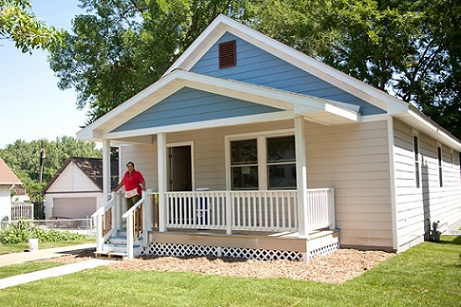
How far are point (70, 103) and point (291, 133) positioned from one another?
17.6m

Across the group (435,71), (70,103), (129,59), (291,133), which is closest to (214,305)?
(291,133)

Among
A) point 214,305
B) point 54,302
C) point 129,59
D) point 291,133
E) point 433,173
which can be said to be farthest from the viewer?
point 129,59

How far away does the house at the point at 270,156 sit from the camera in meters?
9.41

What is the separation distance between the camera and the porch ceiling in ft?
28.9

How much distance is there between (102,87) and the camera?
2427 centimetres

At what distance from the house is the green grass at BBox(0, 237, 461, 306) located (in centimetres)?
177

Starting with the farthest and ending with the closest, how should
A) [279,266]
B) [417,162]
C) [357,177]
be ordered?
[417,162], [357,177], [279,266]

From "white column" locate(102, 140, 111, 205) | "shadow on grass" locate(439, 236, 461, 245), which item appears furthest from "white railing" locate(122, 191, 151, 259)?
"shadow on grass" locate(439, 236, 461, 245)

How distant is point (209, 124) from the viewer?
402 inches

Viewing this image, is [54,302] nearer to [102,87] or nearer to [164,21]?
[164,21]

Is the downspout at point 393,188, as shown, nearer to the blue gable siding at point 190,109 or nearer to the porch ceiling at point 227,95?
the porch ceiling at point 227,95

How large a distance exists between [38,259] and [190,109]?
16.7 feet

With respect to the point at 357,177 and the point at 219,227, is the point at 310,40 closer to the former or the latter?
the point at 357,177

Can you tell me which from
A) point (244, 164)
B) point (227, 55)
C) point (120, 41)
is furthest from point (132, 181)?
point (120, 41)
